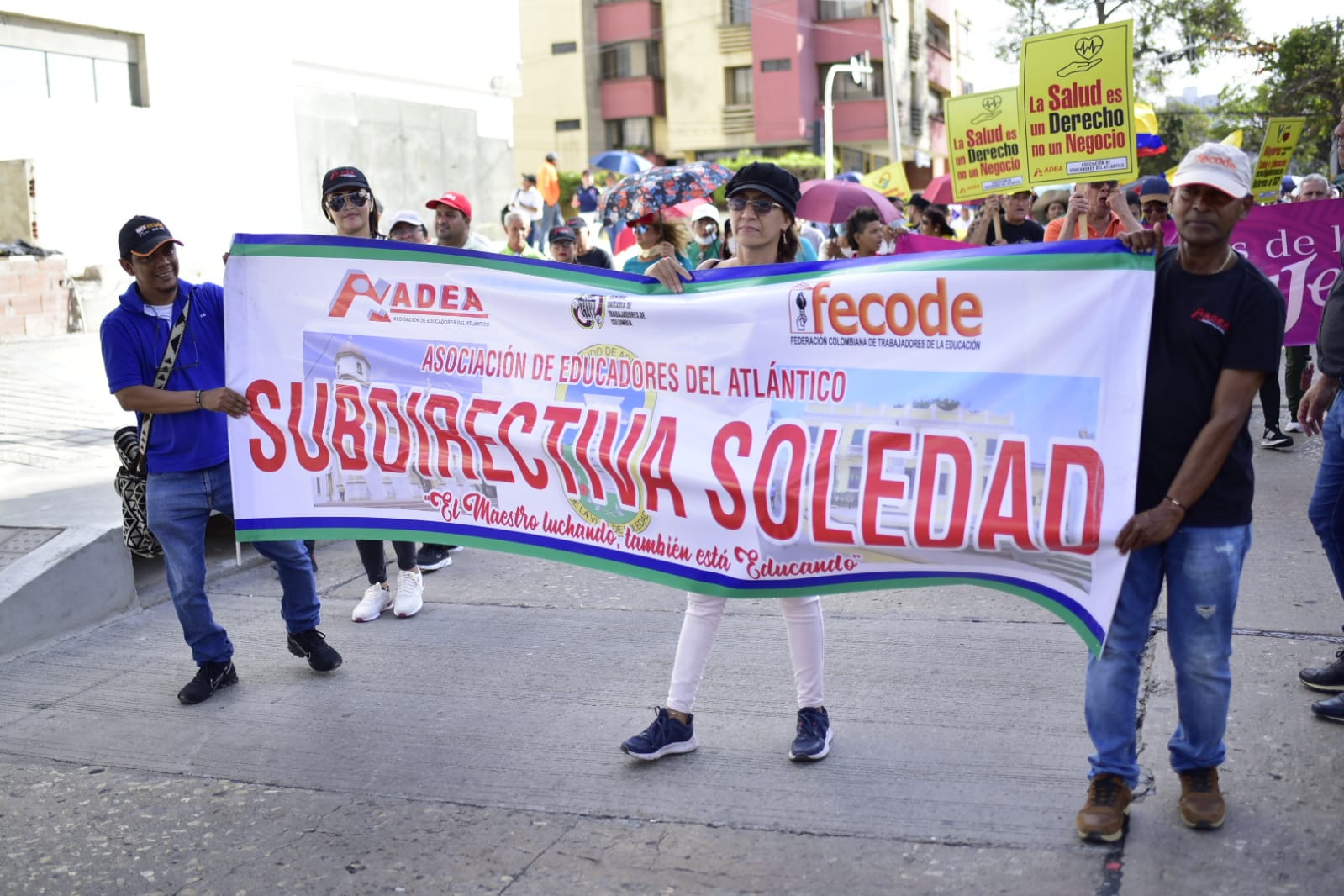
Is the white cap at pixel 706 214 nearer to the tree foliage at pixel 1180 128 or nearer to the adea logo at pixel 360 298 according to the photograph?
the adea logo at pixel 360 298

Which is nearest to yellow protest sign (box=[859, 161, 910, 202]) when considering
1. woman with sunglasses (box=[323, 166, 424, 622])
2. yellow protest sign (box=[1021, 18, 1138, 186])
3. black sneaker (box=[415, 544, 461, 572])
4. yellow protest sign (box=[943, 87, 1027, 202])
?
yellow protest sign (box=[943, 87, 1027, 202])

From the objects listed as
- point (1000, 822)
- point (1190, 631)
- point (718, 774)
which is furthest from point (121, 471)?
point (1190, 631)

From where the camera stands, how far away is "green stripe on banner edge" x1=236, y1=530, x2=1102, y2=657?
3.95m

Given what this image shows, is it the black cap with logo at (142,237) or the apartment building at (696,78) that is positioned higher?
the apartment building at (696,78)

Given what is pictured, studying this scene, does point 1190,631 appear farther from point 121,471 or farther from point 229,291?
point 121,471

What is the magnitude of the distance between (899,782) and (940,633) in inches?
62.9

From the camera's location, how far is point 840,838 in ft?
13.0

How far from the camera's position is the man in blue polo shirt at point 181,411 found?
529 centimetres

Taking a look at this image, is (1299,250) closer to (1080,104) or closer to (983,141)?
(1080,104)

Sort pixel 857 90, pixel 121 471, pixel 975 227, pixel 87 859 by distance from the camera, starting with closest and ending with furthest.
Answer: pixel 87 859 → pixel 121 471 → pixel 975 227 → pixel 857 90

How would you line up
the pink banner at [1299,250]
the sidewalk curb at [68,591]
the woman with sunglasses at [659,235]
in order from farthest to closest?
the pink banner at [1299,250] → the woman with sunglasses at [659,235] → the sidewalk curb at [68,591]

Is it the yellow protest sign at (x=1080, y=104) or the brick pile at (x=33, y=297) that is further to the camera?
the brick pile at (x=33, y=297)

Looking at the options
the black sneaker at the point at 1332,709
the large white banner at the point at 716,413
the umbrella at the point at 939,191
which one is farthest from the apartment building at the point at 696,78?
the black sneaker at the point at 1332,709

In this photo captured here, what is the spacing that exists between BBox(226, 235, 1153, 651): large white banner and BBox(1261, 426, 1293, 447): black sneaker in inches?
251
